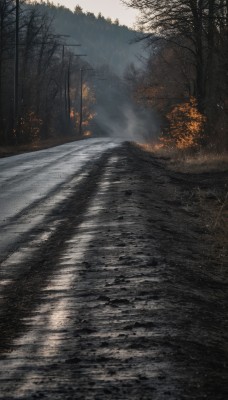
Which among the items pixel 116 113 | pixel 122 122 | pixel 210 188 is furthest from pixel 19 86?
pixel 116 113

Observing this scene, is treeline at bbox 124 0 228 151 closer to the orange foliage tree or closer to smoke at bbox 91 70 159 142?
the orange foliage tree

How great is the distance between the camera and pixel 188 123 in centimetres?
2616

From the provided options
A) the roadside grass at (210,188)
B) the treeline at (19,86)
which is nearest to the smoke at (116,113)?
the treeline at (19,86)

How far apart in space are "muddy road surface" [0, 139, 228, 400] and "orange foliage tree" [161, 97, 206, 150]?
14871 millimetres

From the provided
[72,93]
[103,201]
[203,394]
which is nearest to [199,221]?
[103,201]

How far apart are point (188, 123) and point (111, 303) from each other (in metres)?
21.8

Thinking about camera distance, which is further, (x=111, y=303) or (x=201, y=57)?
(x=201, y=57)

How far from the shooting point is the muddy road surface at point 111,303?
348cm

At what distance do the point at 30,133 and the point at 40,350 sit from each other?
39.9m

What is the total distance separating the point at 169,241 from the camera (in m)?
7.89

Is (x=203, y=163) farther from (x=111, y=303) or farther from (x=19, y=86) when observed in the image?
(x=19, y=86)

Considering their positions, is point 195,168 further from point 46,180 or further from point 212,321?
point 212,321

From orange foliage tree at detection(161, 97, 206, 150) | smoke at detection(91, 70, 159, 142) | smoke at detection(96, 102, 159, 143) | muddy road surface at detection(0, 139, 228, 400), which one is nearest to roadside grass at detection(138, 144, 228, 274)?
muddy road surface at detection(0, 139, 228, 400)

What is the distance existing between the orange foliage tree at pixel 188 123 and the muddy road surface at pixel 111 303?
14.9 m
